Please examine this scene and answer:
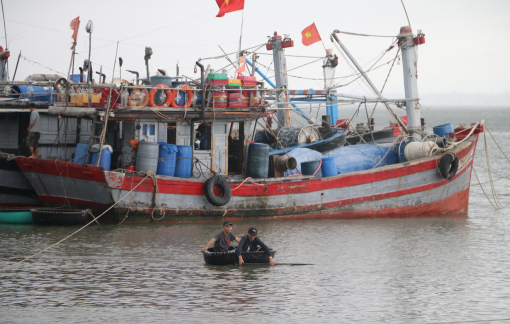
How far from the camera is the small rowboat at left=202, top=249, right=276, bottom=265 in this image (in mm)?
11828

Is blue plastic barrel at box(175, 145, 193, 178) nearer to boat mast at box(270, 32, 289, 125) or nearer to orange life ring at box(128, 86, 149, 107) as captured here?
orange life ring at box(128, 86, 149, 107)

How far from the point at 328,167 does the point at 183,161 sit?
4698 mm

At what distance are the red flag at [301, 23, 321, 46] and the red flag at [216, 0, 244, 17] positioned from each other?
20.0 feet

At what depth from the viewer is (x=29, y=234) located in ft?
48.5

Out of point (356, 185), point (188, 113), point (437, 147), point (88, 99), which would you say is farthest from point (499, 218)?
point (88, 99)

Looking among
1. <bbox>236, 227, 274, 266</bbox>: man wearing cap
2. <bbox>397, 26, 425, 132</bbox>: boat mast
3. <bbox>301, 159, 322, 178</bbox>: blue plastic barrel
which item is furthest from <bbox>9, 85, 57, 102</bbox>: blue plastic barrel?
<bbox>397, 26, 425, 132</bbox>: boat mast

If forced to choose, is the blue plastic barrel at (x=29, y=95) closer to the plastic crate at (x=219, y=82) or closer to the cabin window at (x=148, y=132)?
the cabin window at (x=148, y=132)

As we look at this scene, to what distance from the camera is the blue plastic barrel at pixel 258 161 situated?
17531 mm

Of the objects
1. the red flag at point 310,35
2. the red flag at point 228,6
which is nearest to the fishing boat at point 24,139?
the red flag at point 228,6

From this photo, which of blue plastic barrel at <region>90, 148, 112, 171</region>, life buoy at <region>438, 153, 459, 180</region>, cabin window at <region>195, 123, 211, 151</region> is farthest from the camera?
life buoy at <region>438, 153, 459, 180</region>

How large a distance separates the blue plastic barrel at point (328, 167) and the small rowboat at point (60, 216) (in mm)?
7279

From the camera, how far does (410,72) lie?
20438 millimetres

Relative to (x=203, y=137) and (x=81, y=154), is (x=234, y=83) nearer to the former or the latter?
(x=203, y=137)

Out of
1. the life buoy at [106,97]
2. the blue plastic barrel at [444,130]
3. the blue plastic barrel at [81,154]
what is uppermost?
the life buoy at [106,97]
